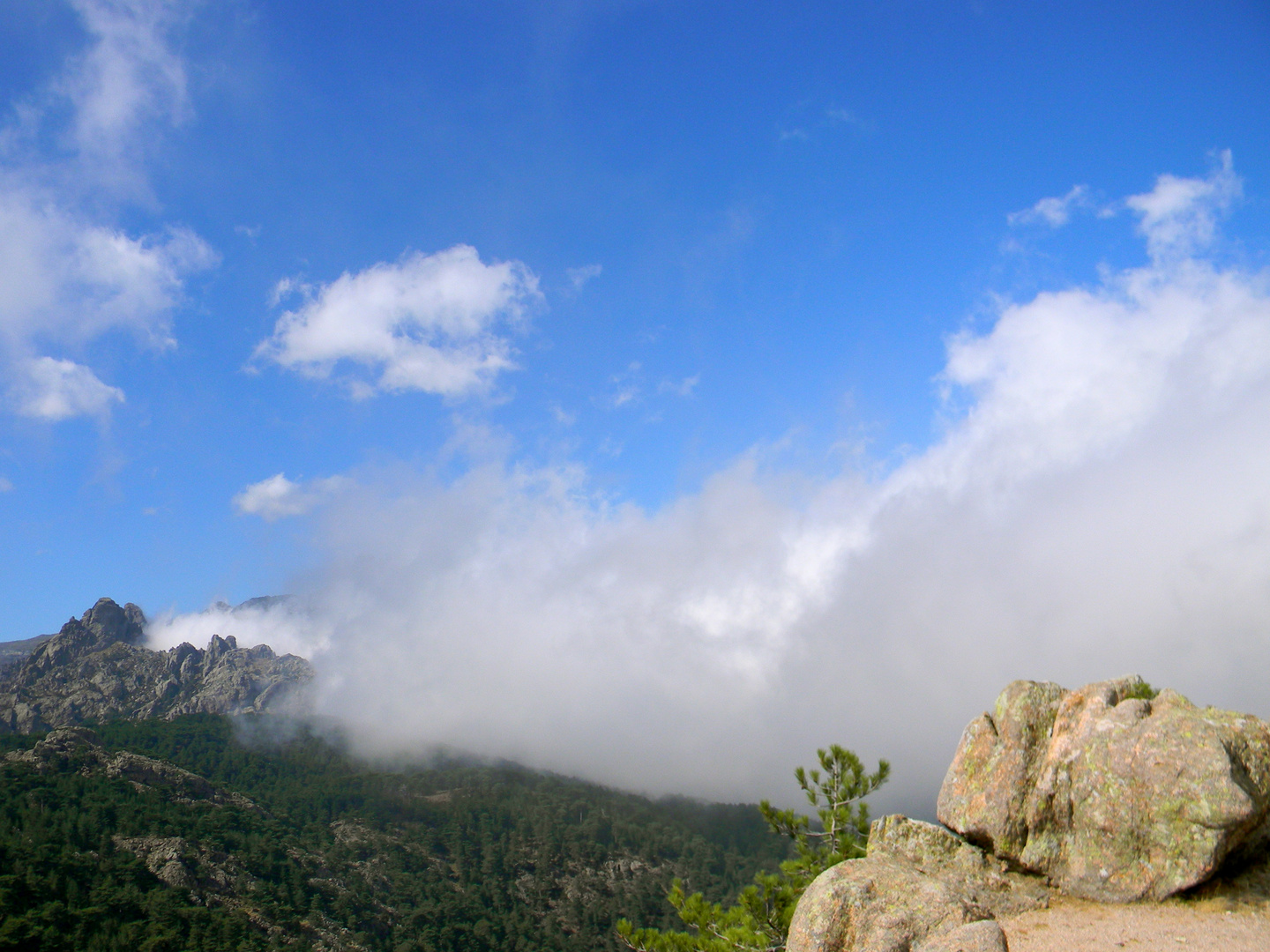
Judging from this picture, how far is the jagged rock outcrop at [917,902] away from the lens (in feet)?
58.6

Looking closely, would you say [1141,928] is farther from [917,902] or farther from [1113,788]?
[917,902]

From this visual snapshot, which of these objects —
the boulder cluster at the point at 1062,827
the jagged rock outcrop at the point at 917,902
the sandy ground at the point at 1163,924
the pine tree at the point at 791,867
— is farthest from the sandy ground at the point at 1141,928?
the pine tree at the point at 791,867

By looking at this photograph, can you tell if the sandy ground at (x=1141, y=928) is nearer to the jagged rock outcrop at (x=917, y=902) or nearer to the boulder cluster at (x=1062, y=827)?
the boulder cluster at (x=1062, y=827)

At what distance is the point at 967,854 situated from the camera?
2044cm

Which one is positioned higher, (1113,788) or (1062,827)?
(1113,788)

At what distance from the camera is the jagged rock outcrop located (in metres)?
17.9

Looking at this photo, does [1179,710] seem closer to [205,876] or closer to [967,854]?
[967,854]

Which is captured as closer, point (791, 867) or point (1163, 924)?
point (1163, 924)

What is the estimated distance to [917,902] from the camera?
18656mm

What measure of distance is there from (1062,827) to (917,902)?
4.83 meters

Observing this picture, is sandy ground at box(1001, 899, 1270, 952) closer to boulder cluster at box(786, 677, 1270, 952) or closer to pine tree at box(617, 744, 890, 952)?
boulder cluster at box(786, 677, 1270, 952)

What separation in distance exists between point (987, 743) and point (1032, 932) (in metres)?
5.53

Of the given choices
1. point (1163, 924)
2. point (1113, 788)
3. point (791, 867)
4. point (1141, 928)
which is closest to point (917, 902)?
point (1141, 928)

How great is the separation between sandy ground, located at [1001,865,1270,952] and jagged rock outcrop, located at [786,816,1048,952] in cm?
74
